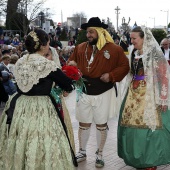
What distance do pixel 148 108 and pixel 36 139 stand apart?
153cm

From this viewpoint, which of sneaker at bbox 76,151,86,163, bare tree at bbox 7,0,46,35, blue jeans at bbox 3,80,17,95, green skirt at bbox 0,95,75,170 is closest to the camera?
green skirt at bbox 0,95,75,170

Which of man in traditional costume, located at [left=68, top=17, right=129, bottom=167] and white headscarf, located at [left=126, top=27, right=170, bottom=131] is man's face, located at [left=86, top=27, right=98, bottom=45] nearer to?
man in traditional costume, located at [left=68, top=17, right=129, bottom=167]

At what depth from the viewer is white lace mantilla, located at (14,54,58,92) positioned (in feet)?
11.0

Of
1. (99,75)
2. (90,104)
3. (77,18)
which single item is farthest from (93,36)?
(77,18)

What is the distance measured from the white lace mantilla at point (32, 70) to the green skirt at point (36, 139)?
0.56 ft

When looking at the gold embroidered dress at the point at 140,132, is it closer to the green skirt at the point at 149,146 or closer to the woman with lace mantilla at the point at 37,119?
the green skirt at the point at 149,146

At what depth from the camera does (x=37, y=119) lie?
340 centimetres

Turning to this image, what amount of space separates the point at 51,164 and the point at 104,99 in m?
1.49

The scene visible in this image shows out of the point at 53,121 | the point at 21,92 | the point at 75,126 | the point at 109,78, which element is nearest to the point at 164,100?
the point at 109,78

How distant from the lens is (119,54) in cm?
459

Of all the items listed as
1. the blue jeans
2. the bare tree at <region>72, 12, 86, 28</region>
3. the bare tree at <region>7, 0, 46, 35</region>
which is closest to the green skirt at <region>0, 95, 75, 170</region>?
the blue jeans

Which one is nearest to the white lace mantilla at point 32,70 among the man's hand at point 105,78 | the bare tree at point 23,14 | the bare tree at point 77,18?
the man's hand at point 105,78

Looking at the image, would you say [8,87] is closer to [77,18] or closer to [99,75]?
[99,75]

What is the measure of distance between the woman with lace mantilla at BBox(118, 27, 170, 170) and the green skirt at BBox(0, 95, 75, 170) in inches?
43.4
